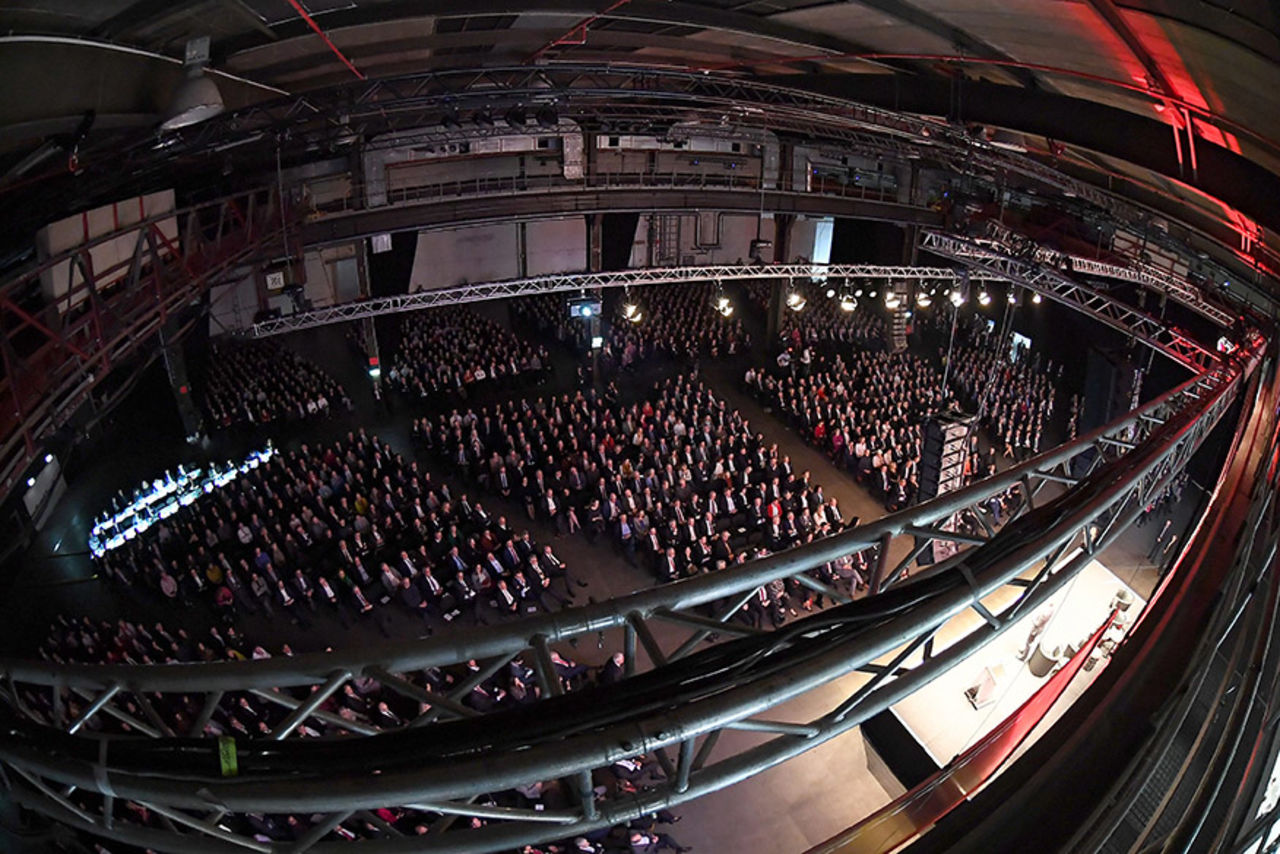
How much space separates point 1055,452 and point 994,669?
23.0 ft

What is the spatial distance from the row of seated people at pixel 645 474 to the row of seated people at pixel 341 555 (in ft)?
4.45

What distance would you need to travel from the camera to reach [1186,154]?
6.98m

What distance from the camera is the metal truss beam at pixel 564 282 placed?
54.2 ft

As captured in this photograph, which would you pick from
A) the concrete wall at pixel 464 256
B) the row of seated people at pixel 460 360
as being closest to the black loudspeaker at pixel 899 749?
the row of seated people at pixel 460 360

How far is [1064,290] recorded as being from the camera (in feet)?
62.0

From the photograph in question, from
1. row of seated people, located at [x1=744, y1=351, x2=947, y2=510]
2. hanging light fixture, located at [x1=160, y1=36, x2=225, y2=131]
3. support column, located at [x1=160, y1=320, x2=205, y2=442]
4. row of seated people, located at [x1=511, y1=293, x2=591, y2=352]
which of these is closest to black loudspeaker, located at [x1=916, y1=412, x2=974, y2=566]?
→ row of seated people, located at [x1=744, y1=351, x2=947, y2=510]

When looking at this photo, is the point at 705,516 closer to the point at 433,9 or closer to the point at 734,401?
the point at 734,401

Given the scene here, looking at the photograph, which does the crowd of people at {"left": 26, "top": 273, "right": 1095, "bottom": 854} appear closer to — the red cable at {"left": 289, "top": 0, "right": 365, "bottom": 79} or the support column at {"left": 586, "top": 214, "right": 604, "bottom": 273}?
the support column at {"left": 586, "top": 214, "right": 604, "bottom": 273}

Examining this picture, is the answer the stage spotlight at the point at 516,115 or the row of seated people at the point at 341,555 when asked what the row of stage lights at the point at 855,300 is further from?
the row of seated people at the point at 341,555

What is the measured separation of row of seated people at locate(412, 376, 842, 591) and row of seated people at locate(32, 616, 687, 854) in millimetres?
3514

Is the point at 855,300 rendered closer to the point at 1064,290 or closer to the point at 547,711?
the point at 1064,290

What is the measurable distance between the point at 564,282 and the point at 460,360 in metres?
4.15

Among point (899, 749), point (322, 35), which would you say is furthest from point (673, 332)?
point (899, 749)

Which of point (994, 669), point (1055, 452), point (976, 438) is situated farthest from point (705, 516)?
point (1055, 452)
